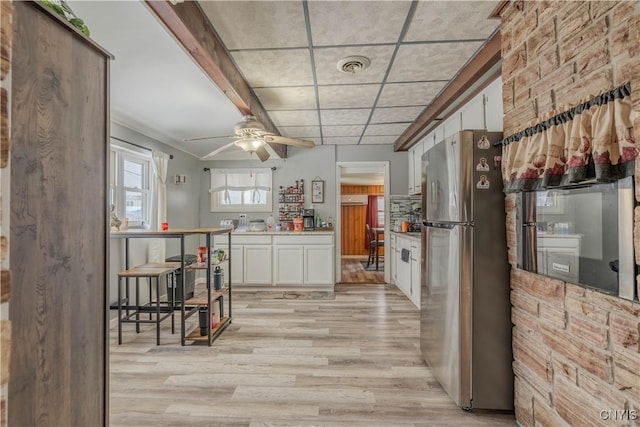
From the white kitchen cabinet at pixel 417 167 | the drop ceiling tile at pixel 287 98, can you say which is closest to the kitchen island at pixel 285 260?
the white kitchen cabinet at pixel 417 167

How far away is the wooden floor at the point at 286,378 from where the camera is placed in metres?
1.75

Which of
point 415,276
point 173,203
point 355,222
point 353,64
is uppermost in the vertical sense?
point 353,64

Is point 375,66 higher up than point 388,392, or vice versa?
point 375,66

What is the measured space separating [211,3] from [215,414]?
2.40 metres

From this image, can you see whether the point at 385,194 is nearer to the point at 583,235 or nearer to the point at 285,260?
the point at 285,260

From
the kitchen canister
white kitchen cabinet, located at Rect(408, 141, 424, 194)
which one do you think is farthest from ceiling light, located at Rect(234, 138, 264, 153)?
white kitchen cabinet, located at Rect(408, 141, 424, 194)

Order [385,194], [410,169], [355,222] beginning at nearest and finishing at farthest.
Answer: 1. [410,169]
2. [385,194]
3. [355,222]

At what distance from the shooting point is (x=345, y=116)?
366cm

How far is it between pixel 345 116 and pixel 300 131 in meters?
0.91

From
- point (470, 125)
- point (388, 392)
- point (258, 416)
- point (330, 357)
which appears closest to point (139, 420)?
point (258, 416)

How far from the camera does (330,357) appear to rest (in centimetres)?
245

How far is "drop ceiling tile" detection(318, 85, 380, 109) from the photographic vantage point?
286 cm

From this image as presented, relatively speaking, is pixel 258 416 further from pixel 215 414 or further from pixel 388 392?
pixel 388 392

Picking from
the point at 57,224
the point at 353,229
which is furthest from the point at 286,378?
the point at 353,229
